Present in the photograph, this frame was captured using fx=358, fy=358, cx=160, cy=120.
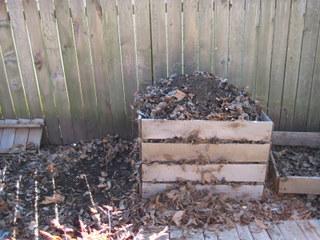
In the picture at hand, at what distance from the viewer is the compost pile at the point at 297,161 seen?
113 inches

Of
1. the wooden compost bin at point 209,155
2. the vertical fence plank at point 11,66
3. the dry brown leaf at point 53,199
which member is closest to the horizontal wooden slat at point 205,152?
the wooden compost bin at point 209,155

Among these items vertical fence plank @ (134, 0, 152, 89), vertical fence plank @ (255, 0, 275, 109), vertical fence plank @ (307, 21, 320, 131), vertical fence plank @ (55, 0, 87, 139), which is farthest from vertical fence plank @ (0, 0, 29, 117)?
vertical fence plank @ (307, 21, 320, 131)

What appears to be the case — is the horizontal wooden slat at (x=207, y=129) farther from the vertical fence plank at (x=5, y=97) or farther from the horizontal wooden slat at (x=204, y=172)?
the vertical fence plank at (x=5, y=97)

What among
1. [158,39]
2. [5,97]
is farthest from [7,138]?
[158,39]

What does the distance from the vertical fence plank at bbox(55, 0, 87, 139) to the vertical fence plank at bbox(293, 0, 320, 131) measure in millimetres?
2010

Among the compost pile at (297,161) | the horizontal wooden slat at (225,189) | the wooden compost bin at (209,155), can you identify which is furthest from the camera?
the compost pile at (297,161)

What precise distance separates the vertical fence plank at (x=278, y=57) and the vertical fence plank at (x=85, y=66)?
163 centimetres

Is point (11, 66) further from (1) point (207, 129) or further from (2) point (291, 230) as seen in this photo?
(2) point (291, 230)

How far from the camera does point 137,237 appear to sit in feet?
7.73

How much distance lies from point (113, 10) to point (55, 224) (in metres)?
1.77

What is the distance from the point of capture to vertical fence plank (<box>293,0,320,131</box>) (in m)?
3.02

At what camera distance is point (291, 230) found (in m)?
2.44

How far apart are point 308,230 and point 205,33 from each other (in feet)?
5.74

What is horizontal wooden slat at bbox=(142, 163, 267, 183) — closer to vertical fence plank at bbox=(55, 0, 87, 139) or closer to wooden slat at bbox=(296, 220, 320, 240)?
wooden slat at bbox=(296, 220, 320, 240)
